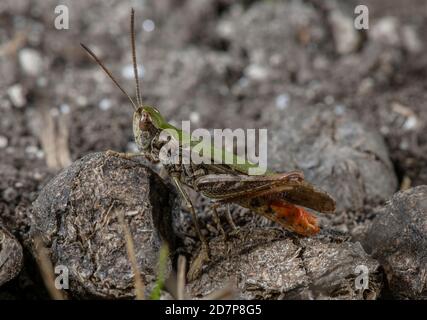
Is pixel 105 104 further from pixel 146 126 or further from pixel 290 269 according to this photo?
pixel 290 269

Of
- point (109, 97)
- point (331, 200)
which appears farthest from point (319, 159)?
point (109, 97)

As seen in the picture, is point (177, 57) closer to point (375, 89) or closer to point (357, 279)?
point (375, 89)

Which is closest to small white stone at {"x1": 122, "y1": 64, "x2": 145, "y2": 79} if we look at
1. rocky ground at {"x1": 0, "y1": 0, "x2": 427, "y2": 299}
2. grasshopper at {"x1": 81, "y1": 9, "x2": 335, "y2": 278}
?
rocky ground at {"x1": 0, "y1": 0, "x2": 427, "y2": 299}

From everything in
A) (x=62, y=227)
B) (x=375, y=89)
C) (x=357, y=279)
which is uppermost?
(x=375, y=89)

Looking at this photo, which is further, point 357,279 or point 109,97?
point 109,97

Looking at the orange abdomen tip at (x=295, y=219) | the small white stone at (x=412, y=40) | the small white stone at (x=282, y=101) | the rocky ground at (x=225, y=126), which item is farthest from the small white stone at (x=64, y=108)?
the small white stone at (x=412, y=40)

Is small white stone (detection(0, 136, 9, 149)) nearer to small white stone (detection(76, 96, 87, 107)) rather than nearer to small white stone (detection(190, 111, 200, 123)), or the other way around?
small white stone (detection(76, 96, 87, 107))

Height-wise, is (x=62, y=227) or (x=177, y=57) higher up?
(x=177, y=57)

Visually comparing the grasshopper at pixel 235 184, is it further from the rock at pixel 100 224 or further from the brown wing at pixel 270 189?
the rock at pixel 100 224
